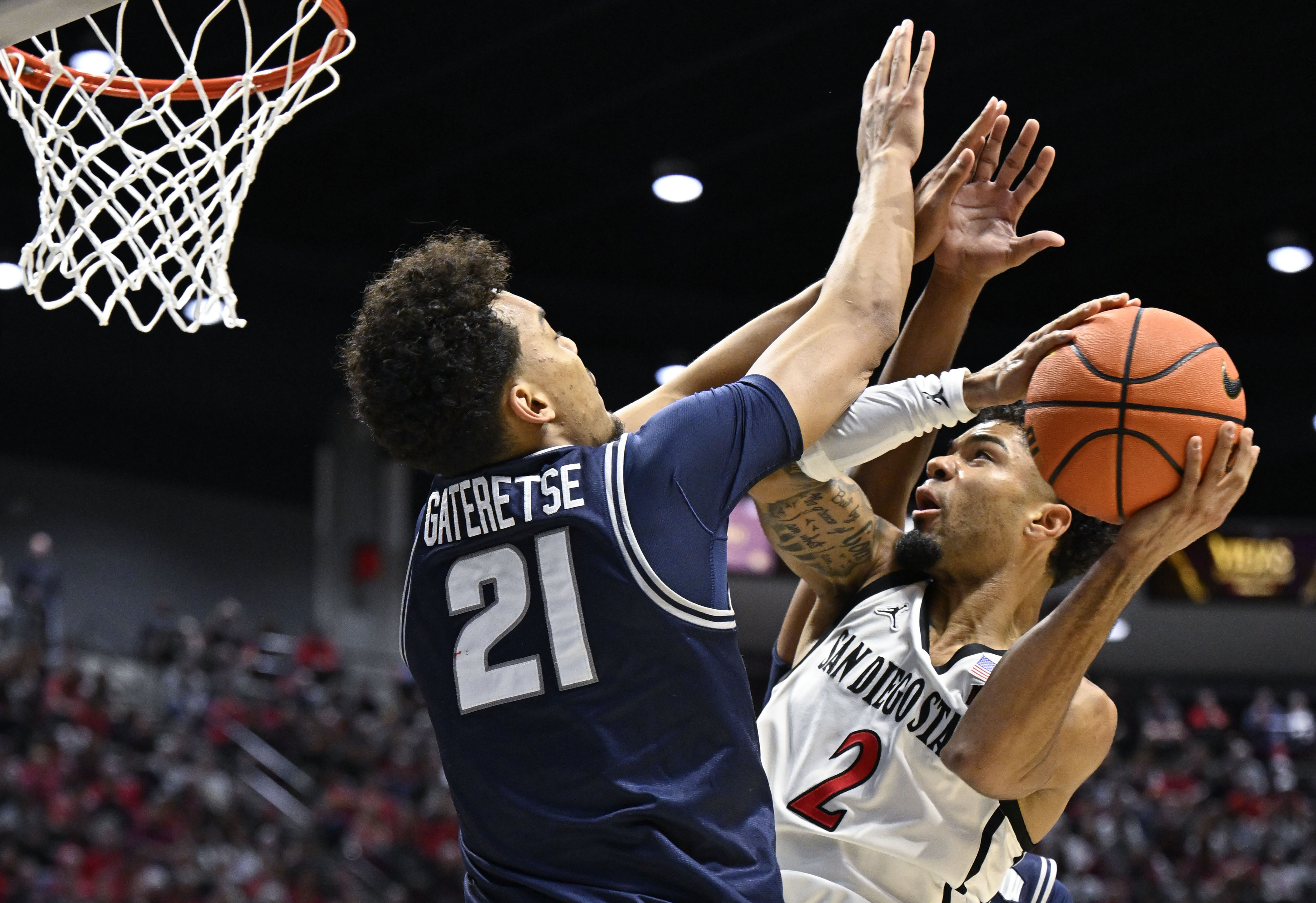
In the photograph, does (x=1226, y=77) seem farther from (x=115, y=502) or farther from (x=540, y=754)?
(x=115, y=502)

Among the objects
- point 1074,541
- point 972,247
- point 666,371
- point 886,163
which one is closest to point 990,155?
point 972,247

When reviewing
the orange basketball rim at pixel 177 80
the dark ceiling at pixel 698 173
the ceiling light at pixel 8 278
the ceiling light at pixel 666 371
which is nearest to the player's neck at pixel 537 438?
the orange basketball rim at pixel 177 80

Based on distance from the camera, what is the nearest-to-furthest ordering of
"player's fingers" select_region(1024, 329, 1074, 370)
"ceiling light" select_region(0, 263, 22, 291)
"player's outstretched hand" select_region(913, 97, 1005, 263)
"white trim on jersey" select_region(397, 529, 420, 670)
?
"white trim on jersey" select_region(397, 529, 420, 670) < "player's fingers" select_region(1024, 329, 1074, 370) < "player's outstretched hand" select_region(913, 97, 1005, 263) < "ceiling light" select_region(0, 263, 22, 291)

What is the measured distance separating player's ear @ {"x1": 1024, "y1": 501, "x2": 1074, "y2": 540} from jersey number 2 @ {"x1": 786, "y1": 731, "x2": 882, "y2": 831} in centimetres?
58

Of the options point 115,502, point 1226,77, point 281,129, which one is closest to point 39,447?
point 115,502

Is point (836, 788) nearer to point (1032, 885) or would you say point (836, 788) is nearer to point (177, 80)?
point (1032, 885)

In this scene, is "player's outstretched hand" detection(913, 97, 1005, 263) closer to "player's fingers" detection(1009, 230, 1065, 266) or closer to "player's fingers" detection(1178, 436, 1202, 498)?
"player's fingers" detection(1009, 230, 1065, 266)

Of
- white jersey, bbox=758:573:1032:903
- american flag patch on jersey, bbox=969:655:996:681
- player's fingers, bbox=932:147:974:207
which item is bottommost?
white jersey, bbox=758:573:1032:903

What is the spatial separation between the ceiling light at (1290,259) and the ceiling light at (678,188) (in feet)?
17.5

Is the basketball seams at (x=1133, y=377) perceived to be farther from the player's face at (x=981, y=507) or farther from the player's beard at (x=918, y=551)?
the player's beard at (x=918, y=551)

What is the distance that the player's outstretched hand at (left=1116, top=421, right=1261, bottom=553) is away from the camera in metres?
2.33

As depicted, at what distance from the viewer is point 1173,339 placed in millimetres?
2445

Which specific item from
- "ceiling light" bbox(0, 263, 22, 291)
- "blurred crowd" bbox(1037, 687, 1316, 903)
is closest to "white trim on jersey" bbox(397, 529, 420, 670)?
"blurred crowd" bbox(1037, 687, 1316, 903)

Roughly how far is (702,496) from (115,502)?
1641 centimetres
